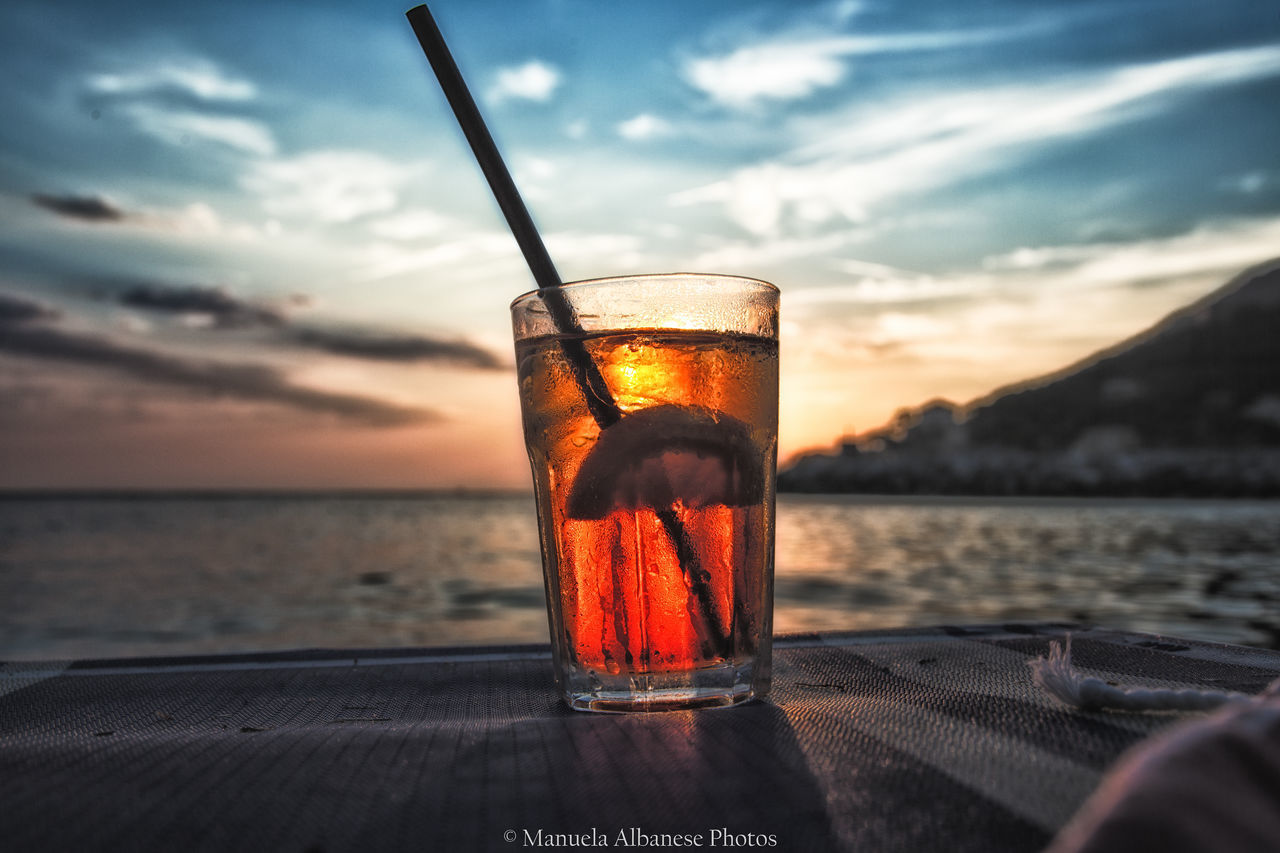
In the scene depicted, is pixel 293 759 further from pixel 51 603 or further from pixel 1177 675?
pixel 51 603

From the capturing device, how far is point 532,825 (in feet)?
2.15

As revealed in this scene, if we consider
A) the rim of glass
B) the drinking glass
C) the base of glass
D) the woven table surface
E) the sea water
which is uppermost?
the rim of glass

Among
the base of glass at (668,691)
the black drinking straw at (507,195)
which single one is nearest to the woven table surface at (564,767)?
the base of glass at (668,691)

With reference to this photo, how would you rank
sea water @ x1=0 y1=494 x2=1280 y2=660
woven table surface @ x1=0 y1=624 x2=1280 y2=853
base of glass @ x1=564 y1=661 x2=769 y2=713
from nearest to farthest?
woven table surface @ x1=0 y1=624 x2=1280 y2=853 → base of glass @ x1=564 y1=661 x2=769 y2=713 → sea water @ x1=0 y1=494 x2=1280 y2=660

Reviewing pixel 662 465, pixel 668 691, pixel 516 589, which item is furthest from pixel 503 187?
pixel 516 589

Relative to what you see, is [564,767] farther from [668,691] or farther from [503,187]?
[503,187]

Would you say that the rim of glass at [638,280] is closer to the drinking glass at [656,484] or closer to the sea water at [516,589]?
the drinking glass at [656,484]

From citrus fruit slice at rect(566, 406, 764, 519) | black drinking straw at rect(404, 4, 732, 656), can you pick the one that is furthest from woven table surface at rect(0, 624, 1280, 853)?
black drinking straw at rect(404, 4, 732, 656)

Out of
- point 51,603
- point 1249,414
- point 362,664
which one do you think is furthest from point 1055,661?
point 1249,414

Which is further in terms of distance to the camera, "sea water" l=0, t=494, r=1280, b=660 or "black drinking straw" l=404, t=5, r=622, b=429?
"sea water" l=0, t=494, r=1280, b=660

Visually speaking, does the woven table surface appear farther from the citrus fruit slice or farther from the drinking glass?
the citrus fruit slice

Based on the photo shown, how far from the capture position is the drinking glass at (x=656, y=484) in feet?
4.01

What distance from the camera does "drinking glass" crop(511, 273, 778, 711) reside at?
1.22 metres

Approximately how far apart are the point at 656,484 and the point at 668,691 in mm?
282
